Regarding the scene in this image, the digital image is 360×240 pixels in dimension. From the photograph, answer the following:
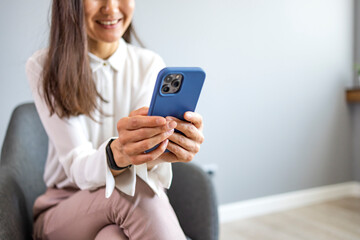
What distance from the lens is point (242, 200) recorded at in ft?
7.89

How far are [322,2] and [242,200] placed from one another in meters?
1.36

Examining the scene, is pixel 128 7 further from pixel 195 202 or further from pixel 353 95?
pixel 353 95

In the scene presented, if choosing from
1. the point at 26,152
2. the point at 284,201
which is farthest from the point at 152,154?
the point at 284,201

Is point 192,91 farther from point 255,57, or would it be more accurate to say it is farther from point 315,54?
point 315,54

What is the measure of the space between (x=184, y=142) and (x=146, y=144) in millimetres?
94

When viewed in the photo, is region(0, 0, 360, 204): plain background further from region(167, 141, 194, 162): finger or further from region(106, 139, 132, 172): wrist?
region(167, 141, 194, 162): finger

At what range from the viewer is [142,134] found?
2.43 feet

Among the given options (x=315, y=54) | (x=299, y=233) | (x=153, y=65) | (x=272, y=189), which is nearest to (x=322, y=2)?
(x=315, y=54)

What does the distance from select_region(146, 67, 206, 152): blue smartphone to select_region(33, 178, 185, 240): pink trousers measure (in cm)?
22

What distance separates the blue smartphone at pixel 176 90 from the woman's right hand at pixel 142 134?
27 millimetres

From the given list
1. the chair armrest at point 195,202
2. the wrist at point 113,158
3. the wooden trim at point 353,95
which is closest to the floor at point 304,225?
the wooden trim at point 353,95

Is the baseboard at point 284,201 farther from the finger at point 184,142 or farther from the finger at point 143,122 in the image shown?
the finger at point 143,122

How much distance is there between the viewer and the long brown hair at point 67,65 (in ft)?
3.38

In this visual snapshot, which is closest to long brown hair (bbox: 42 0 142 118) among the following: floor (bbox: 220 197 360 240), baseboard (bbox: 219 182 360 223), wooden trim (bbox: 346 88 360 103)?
floor (bbox: 220 197 360 240)
